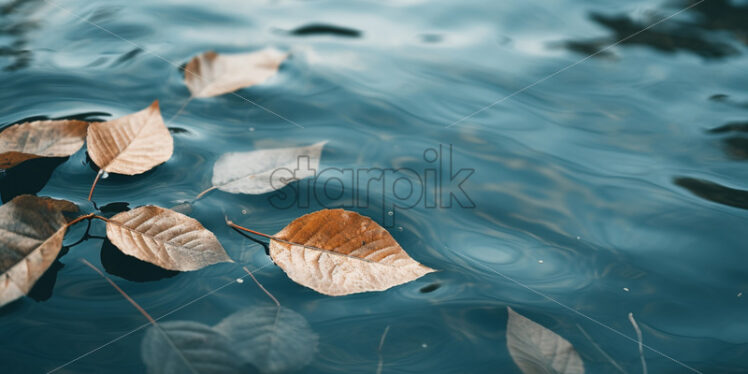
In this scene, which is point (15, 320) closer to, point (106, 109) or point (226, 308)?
point (226, 308)

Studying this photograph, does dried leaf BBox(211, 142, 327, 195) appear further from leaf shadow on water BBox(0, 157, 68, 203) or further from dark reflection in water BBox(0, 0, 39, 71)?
dark reflection in water BBox(0, 0, 39, 71)

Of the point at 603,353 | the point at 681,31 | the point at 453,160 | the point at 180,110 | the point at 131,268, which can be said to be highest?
the point at 681,31

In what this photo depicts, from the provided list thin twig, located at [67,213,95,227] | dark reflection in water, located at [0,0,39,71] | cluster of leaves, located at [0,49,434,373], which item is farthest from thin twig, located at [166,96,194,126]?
dark reflection in water, located at [0,0,39,71]

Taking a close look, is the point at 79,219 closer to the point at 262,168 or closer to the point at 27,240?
the point at 27,240

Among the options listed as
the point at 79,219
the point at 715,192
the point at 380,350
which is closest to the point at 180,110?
the point at 79,219

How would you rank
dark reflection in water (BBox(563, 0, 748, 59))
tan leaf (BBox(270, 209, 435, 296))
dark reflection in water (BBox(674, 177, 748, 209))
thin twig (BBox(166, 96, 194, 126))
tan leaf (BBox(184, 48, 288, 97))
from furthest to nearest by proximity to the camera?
dark reflection in water (BBox(563, 0, 748, 59)) → tan leaf (BBox(184, 48, 288, 97)) → thin twig (BBox(166, 96, 194, 126)) → dark reflection in water (BBox(674, 177, 748, 209)) → tan leaf (BBox(270, 209, 435, 296))

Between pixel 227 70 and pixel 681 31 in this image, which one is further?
pixel 681 31

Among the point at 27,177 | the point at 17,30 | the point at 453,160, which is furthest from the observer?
the point at 17,30
